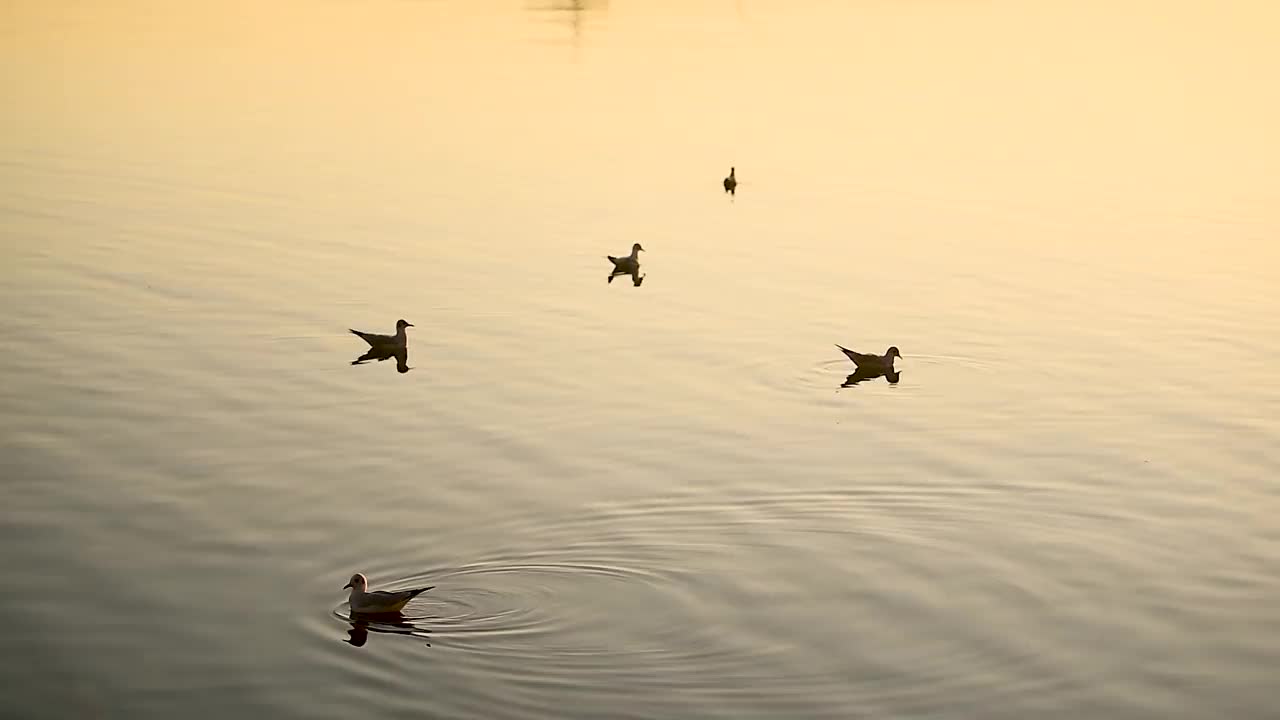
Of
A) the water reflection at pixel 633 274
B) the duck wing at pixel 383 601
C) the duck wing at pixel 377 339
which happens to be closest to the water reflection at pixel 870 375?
the water reflection at pixel 633 274

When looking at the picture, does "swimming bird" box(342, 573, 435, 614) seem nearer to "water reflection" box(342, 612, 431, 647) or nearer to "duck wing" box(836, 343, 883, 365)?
"water reflection" box(342, 612, 431, 647)

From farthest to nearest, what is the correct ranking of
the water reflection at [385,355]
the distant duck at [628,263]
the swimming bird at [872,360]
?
the distant duck at [628,263] → the water reflection at [385,355] → the swimming bird at [872,360]

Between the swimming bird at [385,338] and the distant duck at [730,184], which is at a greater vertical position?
the distant duck at [730,184]

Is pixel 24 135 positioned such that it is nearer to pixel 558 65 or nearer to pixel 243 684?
pixel 558 65

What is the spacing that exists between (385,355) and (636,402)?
3.92 m

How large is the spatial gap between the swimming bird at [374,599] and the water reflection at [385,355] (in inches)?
335

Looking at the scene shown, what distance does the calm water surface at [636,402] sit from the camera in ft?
50.5

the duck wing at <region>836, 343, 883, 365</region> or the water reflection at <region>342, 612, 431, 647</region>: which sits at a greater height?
the duck wing at <region>836, 343, 883, 365</region>

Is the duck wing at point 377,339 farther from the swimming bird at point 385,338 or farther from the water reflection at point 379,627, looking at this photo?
the water reflection at point 379,627

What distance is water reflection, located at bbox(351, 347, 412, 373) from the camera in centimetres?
2430

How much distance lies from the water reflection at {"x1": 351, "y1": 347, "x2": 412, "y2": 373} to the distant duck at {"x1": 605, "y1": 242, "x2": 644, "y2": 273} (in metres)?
5.65

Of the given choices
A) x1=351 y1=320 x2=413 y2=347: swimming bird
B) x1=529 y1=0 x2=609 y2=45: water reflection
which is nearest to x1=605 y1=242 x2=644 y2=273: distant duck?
x1=351 y1=320 x2=413 y2=347: swimming bird

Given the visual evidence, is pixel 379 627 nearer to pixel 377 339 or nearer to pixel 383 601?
pixel 383 601

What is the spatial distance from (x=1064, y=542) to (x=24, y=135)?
2833 cm
